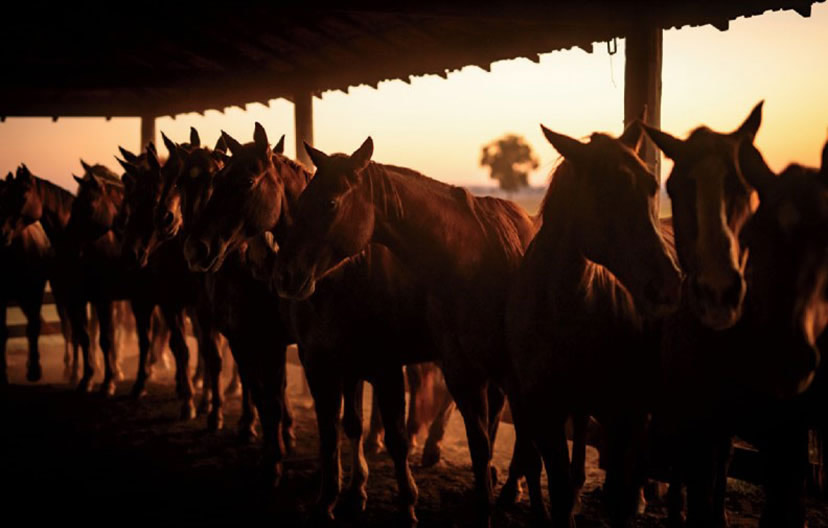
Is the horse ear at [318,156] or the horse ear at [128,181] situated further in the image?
the horse ear at [128,181]

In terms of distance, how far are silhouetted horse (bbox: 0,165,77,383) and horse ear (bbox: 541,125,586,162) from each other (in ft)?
24.0

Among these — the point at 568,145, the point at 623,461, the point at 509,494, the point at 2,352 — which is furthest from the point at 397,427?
the point at 2,352

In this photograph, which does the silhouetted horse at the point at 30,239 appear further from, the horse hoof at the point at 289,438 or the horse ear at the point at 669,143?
the horse ear at the point at 669,143

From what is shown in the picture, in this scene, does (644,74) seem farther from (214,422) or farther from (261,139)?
(214,422)

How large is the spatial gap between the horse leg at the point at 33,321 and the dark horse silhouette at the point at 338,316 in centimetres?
540

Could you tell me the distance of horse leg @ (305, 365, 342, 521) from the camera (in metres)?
4.28

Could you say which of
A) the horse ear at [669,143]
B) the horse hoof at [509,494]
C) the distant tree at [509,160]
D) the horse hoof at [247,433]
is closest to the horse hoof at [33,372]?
the horse hoof at [247,433]

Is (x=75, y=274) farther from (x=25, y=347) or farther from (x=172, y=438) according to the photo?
(x=25, y=347)

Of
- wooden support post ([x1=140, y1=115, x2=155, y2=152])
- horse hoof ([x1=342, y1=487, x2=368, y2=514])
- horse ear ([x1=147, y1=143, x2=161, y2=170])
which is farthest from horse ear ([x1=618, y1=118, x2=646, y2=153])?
wooden support post ([x1=140, y1=115, x2=155, y2=152])

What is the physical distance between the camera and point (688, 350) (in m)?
2.69

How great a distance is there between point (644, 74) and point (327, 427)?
3285mm

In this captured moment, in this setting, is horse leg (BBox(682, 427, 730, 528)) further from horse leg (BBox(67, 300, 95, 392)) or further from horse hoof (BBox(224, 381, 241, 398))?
horse leg (BBox(67, 300, 95, 392))

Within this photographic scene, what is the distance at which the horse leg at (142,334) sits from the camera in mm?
7574

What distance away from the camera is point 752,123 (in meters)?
2.55
